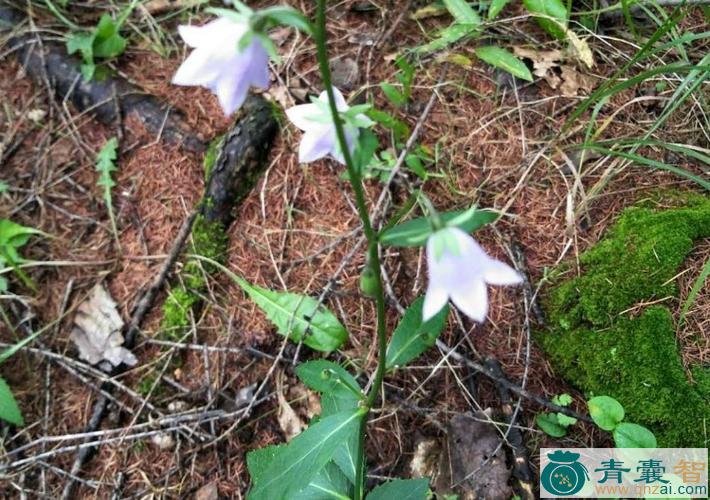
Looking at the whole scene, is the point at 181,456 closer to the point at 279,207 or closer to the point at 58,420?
the point at 58,420

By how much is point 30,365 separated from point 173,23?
1889 mm

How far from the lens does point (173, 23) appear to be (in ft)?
10.7

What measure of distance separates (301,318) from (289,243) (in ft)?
1.33

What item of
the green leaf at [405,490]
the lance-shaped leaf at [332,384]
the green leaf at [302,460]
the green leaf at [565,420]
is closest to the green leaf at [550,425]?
the green leaf at [565,420]

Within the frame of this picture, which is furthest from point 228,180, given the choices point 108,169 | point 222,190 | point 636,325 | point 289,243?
point 636,325

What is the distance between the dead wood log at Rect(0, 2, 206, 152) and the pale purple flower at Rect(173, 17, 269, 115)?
1.63 metres

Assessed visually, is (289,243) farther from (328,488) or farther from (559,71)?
(559,71)

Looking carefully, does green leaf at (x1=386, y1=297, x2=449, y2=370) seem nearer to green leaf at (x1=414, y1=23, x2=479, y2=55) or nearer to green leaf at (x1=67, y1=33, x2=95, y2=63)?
green leaf at (x1=414, y1=23, x2=479, y2=55)

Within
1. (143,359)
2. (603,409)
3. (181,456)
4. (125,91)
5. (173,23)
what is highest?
(173,23)

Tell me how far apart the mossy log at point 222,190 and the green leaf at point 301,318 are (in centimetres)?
26

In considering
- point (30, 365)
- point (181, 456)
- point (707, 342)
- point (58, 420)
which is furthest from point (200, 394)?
point (707, 342)

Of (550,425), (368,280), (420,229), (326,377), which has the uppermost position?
(420,229)

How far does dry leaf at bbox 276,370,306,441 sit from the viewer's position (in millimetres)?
2375

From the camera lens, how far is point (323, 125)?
1.59 metres
